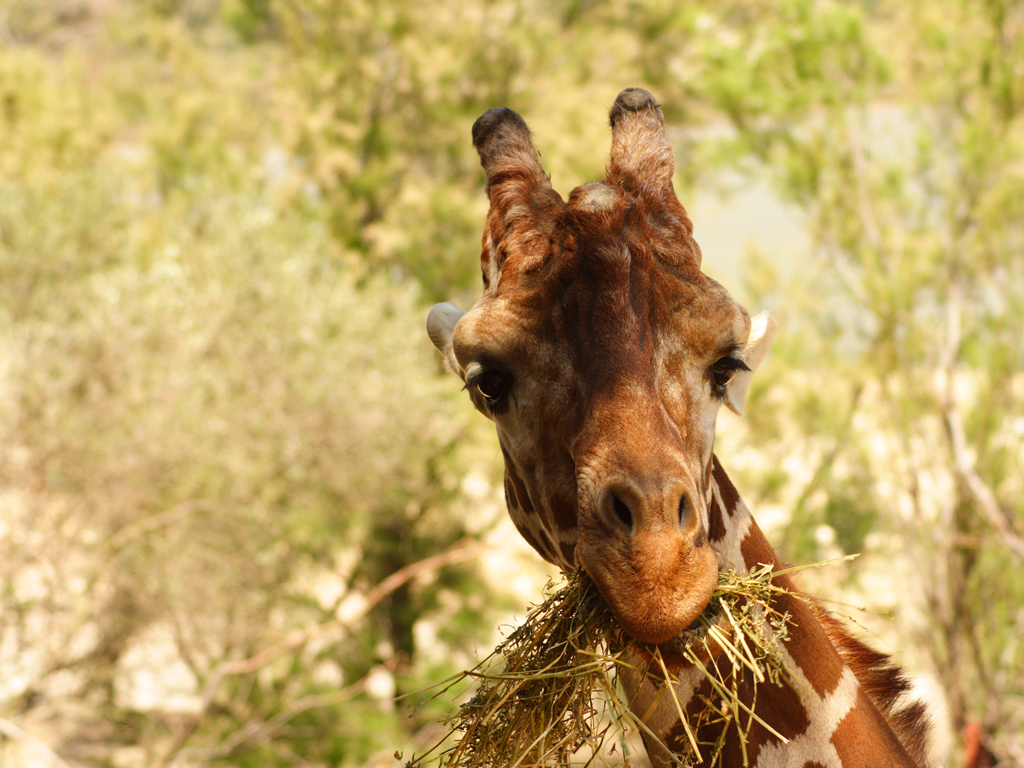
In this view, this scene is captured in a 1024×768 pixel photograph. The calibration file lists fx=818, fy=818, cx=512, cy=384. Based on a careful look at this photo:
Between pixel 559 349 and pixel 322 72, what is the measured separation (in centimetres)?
1602

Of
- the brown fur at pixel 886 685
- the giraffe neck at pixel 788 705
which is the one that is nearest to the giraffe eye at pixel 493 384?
the giraffe neck at pixel 788 705

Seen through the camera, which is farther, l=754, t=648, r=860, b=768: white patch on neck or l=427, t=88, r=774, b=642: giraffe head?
l=754, t=648, r=860, b=768: white patch on neck

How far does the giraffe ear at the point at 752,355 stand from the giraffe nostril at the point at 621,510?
871 mm

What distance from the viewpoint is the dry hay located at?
6.20ft

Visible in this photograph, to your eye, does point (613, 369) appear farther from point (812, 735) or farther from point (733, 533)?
point (812, 735)

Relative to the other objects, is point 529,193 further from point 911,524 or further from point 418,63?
point 418,63

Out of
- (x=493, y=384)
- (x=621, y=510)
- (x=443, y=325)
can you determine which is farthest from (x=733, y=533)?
(x=443, y=325)

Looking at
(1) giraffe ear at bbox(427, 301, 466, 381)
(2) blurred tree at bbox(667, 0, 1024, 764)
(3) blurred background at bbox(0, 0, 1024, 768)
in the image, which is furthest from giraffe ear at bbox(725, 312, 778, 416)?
(2) blurred tree at bbox(667, 0, 1024, 764)

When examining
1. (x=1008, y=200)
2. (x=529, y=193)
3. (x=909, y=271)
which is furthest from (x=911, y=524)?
(x=529, y=193)

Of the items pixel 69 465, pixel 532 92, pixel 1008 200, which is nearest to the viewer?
pixel 69 465

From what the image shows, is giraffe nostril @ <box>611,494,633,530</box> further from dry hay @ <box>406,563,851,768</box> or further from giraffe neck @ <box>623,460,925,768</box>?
giraffe neck @ <box>623,460,925,768</box>

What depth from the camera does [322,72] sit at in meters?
16.4

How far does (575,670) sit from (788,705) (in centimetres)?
69

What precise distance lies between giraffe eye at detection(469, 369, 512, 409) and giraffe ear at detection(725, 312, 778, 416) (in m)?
0.74
